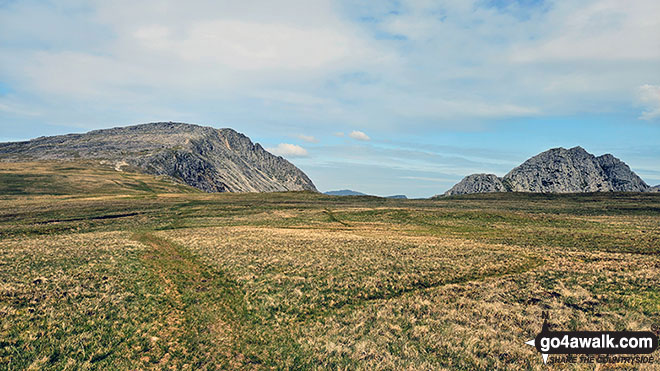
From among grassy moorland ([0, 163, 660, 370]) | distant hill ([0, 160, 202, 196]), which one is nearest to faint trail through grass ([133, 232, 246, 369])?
Answer: grassy moorland ([0, 163, 660, 370])

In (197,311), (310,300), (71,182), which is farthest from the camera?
(71,182)

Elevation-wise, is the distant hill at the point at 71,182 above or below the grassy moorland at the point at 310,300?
above

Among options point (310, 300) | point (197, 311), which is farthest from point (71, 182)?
point (310, 300)

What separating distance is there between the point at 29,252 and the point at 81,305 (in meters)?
20.5

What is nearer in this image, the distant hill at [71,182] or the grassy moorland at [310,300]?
the grassy moorland at [310,300]

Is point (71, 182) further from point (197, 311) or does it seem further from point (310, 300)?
point (310, 300)

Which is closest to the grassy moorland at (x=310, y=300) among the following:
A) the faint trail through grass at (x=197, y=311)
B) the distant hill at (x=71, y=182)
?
the faint trail through grass at (x=197, y=311)

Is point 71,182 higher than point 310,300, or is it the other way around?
point 71,182

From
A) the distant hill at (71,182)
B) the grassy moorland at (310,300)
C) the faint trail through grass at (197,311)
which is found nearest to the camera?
the grassy moorland at (310,300)

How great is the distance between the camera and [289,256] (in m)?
32.7

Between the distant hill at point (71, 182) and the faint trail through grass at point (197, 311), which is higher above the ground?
the distant hill at point (71, 182)

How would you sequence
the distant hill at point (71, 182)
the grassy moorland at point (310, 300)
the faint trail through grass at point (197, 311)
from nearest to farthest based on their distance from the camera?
1. the grassy moorland at point (310, 300)
2. the faint trail through grass at point (197, 311)
3. the distant hill at point (71, 182)

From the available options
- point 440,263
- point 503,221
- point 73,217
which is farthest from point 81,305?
point 503,221

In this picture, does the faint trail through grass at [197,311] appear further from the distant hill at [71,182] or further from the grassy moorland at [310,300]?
the distant hill at [71,182]
